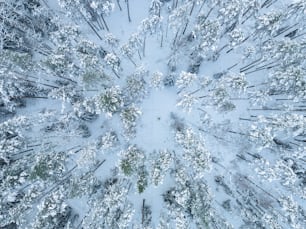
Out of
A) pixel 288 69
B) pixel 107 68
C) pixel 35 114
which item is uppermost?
pixel 107 68

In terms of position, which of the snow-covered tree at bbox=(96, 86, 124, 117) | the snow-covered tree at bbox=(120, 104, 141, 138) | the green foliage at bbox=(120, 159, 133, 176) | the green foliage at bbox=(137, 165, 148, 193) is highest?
the snow-covered tree at bbox=(96, 86, 124, 117)

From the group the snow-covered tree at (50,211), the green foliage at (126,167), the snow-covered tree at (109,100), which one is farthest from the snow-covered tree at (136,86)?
the snow-covered tree at (50,211)

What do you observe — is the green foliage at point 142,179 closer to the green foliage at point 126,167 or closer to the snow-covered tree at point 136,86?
the green foliage at point 126,167

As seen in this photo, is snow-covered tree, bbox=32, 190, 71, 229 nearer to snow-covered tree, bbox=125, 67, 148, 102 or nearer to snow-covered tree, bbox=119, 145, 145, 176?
snow-covered tree, bbox=119, 145, 145, 176

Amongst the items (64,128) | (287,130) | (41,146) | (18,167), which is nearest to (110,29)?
(64,128)

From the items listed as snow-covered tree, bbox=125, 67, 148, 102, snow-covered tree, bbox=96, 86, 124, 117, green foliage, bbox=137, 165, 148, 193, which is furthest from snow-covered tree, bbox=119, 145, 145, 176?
snow-covered tree, bbox=125, 67, 148, 102

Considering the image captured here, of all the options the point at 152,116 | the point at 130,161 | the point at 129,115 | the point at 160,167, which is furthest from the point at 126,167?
the point at 152,116

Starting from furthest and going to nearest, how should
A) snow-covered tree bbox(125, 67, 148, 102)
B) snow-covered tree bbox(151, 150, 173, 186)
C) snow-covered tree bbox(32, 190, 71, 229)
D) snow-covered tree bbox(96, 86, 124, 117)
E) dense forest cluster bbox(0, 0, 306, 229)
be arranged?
snow-covered tree bbox(125, 67, 148, 102), snow-covered tree bbox(96, 86, 124, 117), dense forest cluster bbox(0, 0, 306, 229), snow-covered tree bbox(151, 150, 173, 186), snow-covered tree bbox(32, 190, 71, 229)

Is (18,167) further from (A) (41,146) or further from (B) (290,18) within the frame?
(B) (290,18)
